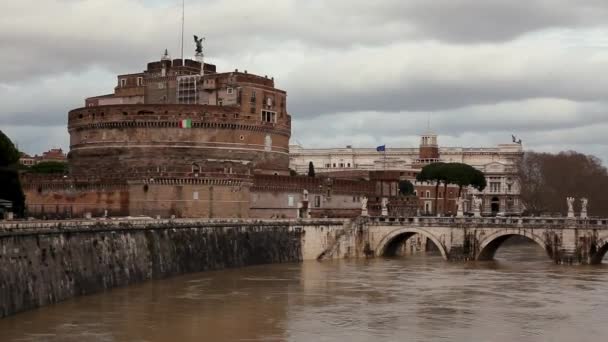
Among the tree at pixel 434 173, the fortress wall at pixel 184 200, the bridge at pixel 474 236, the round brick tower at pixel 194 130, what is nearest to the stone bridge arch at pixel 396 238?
the bridge at pixel 474 236

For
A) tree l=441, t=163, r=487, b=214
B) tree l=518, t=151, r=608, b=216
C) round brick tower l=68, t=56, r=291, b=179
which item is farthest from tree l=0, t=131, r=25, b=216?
tree l=518, t=151, r=608, b=216

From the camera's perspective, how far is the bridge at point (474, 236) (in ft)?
196

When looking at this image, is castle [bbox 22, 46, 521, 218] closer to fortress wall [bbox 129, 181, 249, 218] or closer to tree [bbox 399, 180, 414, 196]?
fortress wall [bbox 129, 181, 249, 218]

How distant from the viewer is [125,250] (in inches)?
1906

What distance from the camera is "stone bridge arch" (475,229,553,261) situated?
201 ft

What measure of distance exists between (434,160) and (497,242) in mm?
67117

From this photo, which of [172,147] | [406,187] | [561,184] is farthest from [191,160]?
Answer: [561,184]

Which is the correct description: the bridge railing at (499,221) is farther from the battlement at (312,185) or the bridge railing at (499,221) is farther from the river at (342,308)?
the battlement at (312,185)

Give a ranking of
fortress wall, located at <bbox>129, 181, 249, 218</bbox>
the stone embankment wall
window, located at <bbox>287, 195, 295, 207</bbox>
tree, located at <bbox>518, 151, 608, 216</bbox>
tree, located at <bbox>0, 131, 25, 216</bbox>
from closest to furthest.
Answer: the stone embankment wall, tree, located at <bbox>0, 131, 25, 216</bbox>, fortress wall, located at <bbox>129, 181, 249, 218</bbox>, window, located at <bbox>287, 195, 295, 207</bbox>, tree, located at <bbox>518, 151, 608, 216</bbox>

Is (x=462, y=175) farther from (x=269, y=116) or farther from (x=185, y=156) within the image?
(x=185, y=156)

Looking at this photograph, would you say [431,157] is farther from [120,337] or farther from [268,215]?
[120,337]

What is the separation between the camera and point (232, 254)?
59.4 meters

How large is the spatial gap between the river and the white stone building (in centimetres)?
5663

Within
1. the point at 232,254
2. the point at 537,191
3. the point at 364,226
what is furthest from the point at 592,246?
the point at 537,191
